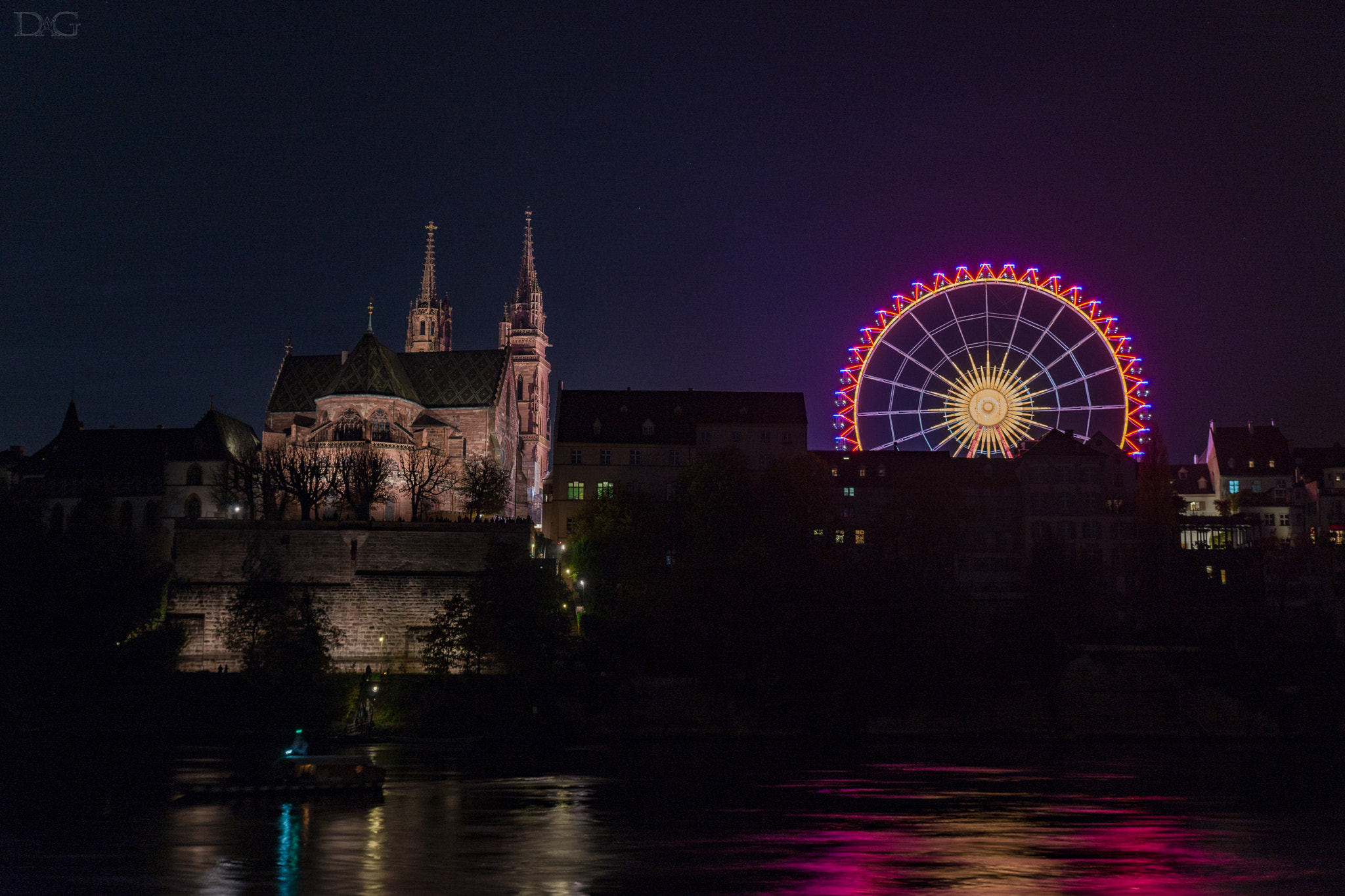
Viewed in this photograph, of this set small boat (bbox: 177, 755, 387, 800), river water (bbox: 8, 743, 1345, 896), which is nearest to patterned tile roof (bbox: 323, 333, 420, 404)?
river water (bbox: 8, 743, 1345, 896)

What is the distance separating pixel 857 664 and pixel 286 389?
159ft

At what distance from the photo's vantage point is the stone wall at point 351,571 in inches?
2608

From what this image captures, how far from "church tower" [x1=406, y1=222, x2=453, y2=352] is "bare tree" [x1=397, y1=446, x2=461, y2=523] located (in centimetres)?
3715

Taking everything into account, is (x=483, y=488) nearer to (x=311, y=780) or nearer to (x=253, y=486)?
(x=253, y=486)

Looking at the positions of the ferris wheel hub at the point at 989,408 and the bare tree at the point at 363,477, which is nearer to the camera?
the ferris wheel hub at the point at 989,408

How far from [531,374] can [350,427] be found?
108 feet

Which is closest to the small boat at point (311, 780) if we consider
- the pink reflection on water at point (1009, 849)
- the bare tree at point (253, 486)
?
the pink reflection on water at point (1009, 849)

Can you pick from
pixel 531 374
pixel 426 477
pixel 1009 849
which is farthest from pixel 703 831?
pixel 531 374

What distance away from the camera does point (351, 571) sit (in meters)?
68.0

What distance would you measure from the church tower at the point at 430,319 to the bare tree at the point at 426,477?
1463 inches

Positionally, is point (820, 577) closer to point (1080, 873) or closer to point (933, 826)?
point (933, 826)

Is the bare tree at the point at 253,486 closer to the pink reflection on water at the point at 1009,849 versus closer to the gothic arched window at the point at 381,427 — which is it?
the gothic arched window at the point at 381,427

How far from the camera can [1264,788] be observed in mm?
47500

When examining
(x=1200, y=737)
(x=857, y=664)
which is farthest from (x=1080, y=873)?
(x=1200, y=737)
